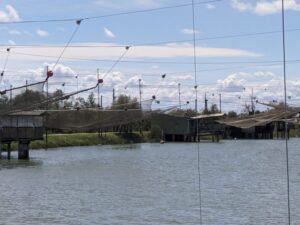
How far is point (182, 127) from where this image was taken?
3846 inches

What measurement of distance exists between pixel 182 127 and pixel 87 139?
1847 cm

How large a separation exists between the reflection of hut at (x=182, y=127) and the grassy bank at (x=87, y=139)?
3.40m

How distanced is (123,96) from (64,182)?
2982 inches

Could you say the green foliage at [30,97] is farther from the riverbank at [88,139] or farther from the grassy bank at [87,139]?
the grassy bank at [87,139]

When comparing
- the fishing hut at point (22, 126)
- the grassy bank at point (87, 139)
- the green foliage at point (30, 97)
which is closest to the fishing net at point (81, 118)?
the fishing hut at point (22, 126)

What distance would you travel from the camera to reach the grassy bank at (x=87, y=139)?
249ft

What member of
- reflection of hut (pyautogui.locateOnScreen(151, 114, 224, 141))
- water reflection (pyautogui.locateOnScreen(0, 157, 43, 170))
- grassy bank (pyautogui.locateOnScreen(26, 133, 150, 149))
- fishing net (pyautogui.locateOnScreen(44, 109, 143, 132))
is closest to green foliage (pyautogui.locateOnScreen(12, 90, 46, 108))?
water reflection (pyautogui.locateOnScreen(0, 157, 43, 170))

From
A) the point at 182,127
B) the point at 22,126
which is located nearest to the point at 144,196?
the point at 22,126

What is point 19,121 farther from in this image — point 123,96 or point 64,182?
point 123,96

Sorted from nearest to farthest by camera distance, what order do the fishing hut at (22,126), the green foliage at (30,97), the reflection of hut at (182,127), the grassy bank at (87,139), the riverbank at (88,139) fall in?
1. the green foliage at (30,97)
2. the fishing hut at (22,126)
3. the riverbank at (88,139)
4. the grassy bank at (87,139)
5. the reflection of hut at (182,127)

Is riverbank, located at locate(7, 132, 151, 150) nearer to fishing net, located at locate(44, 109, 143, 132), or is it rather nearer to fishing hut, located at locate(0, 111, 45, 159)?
fishing net, located at locate(44, 109, 143, 132)

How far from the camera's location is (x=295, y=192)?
970 inches

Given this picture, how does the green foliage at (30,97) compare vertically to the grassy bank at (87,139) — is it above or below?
above

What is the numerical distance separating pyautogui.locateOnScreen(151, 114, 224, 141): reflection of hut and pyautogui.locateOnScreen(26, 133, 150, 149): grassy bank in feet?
11.2
